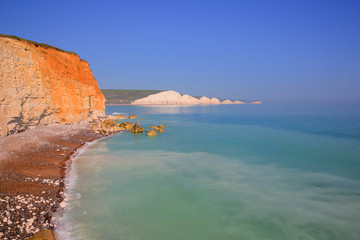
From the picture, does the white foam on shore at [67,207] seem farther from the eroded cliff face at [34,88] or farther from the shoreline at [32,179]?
the eroded cliff face at [34,88]

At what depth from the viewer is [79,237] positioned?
6039 millimetres

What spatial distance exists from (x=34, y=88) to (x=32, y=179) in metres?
10.7

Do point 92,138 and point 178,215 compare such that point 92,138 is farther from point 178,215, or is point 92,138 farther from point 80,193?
point 178,215

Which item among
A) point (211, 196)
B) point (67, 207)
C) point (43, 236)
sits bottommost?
point (211, 196)

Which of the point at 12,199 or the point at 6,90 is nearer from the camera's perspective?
the point at 12,199

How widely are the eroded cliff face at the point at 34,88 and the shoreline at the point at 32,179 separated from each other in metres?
1.45

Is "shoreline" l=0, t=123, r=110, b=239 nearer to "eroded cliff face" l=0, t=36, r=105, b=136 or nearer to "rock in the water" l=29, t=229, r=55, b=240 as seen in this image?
"rock in the water" l=29, t=229, r=55, b=240

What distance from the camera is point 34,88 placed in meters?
17.1

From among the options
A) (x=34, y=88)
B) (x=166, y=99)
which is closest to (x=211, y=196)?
(x=34, y=88)

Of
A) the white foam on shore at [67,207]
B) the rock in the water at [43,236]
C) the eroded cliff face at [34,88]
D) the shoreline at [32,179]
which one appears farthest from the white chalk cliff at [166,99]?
the rock in the water at [43,236]

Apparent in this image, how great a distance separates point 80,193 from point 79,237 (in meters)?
2.86

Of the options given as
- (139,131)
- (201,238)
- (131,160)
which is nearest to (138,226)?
(201,238)

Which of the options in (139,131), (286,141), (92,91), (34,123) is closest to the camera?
(34,123)

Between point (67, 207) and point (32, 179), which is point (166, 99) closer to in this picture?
point (32, 179)
